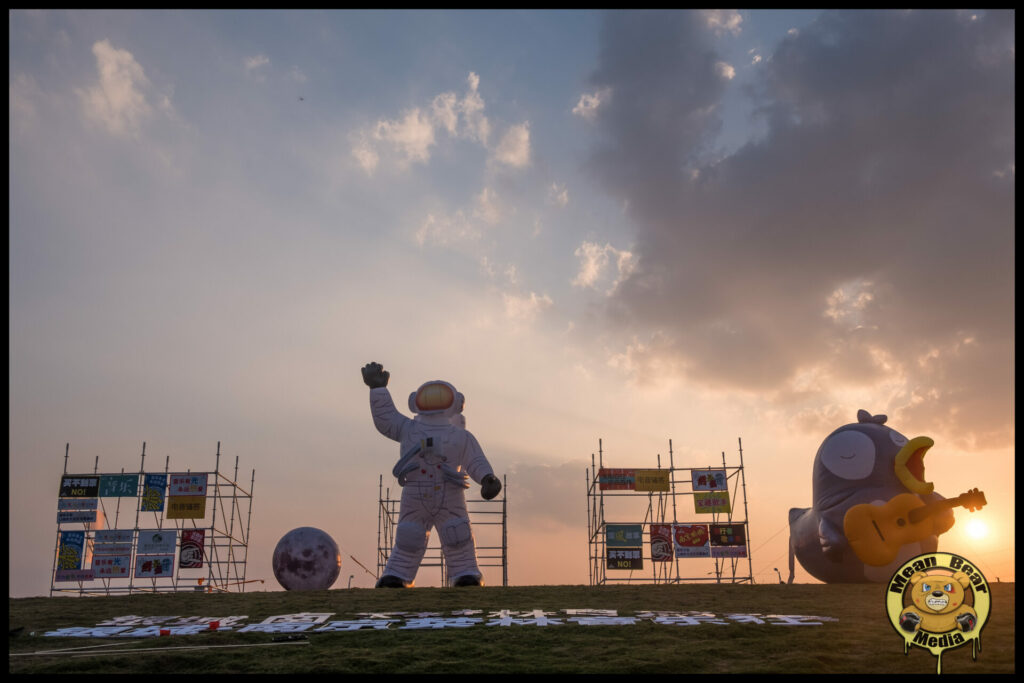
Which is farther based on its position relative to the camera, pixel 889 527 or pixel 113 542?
pixel 113 542

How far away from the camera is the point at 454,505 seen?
16.2 m

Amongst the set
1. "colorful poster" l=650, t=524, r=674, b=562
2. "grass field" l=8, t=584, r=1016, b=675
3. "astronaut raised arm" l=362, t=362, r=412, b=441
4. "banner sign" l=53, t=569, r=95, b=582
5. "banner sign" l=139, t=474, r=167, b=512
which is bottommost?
"grass field" l=8, t=584, r=1016, b=675

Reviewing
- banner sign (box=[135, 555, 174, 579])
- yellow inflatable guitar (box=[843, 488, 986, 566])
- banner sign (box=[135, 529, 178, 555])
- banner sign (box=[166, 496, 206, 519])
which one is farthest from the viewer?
banner sign (box=[166, 496, 206, 519])

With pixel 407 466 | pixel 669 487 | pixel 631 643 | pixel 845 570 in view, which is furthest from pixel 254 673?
pixel 669 487

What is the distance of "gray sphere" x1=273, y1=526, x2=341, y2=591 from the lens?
1628cm

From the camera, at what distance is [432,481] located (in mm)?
16188

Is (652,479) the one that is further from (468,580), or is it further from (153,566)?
(153,566)

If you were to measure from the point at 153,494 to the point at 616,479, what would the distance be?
1426 centimetres

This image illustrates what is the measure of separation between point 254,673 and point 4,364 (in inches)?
141

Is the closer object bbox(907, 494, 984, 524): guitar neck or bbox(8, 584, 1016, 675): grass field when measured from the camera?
bbox(8, 584, 1016, 675): grass field

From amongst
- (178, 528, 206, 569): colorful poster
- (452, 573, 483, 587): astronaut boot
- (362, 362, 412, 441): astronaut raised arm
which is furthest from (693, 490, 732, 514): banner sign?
(178, 528, 206, 569): colorful poster

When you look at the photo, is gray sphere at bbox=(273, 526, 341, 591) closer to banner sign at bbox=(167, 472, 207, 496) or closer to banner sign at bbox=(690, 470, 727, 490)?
banner sign at bbox=(167, 472, 207, 496)

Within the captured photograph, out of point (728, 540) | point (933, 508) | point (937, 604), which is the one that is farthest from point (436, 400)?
point (728, 540)

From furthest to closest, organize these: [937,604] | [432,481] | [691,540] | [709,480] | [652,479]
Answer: [652,479] < [709,480] < [691,540] < [432,481] < [937,604]
